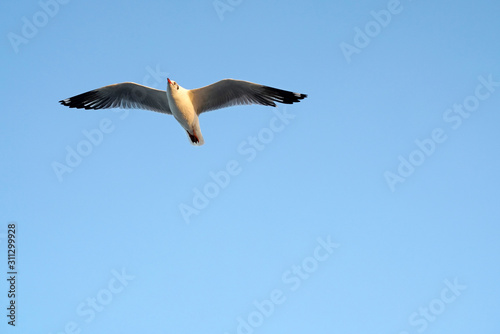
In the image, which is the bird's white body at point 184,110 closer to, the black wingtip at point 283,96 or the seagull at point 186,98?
the seagull at point 186,98

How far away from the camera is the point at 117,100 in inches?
343

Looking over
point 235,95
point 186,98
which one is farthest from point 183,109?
point 235,95

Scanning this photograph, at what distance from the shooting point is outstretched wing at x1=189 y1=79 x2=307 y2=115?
802 cm

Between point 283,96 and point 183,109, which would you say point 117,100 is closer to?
point 183,109

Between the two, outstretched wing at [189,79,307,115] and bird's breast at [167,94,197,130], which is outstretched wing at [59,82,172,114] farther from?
outstretched wing at [189,79,307,115]

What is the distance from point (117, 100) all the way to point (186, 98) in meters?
1.51

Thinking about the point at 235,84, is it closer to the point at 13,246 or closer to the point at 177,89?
the point at 177,89

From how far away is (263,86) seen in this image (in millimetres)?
8086

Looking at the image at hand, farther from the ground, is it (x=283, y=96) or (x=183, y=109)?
(x=183, y=109)

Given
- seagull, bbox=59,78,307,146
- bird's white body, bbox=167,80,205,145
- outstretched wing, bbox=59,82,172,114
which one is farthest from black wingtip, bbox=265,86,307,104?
A: outstretched wing, bbox=59,82,172,114

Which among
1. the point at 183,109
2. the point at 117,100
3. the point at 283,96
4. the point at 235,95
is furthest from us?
the point at 117,100

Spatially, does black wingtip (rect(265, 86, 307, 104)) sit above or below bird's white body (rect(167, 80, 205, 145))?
below

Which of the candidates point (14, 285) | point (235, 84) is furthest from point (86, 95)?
point (14, 285)

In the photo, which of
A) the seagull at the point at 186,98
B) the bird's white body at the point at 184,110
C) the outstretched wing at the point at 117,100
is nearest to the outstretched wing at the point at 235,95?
the seagull at the point at 186,98
